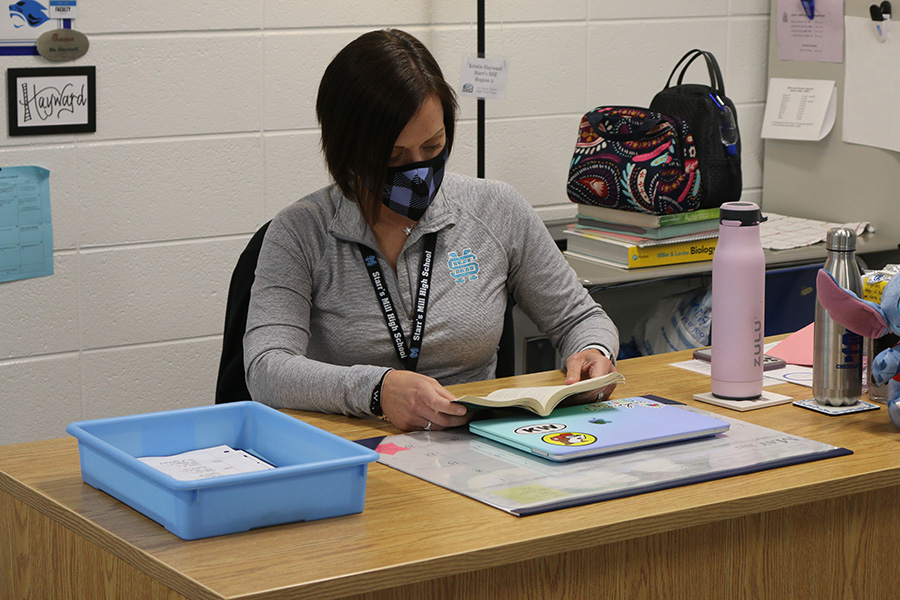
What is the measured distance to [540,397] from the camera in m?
1.54

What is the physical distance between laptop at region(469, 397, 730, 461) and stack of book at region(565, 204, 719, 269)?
4.01ft

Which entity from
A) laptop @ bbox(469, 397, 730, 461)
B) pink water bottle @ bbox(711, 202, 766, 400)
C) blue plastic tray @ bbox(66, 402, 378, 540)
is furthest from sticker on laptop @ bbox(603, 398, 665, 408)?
blue plastic tray @ bbox(66, 402, 378, 540)

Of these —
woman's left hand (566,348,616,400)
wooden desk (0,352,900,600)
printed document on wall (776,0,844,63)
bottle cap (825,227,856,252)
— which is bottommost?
wooden desk (0,352,900,600)

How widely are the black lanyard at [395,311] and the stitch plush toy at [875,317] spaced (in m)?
0.63

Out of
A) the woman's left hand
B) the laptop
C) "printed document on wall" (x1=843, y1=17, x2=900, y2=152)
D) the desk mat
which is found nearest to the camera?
the desk mat

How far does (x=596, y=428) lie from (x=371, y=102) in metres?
0.68

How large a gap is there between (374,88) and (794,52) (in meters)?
2.00

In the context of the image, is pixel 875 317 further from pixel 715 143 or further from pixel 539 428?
pixel 715 143

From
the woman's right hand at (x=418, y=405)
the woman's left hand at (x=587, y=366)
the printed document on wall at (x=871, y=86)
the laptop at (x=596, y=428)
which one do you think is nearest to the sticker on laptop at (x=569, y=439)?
the laptop at (x=596, y=428)

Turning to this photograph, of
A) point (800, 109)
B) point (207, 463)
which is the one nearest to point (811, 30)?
point (800, 109)

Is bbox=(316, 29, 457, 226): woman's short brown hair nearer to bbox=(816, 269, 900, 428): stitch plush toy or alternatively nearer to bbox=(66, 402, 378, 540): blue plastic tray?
bbox=(66, 402, 378, 540): blue plastic tray

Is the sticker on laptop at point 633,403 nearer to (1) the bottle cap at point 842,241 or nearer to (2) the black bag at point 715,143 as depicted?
(1) the bottle cap at point 842,241

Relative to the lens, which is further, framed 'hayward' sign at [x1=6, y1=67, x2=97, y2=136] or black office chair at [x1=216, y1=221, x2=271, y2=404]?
framed 'hayward' sign at [x1=6, y1=67, x2=97, y2=136]

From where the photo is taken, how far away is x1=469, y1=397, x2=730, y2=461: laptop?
4.60 ft
